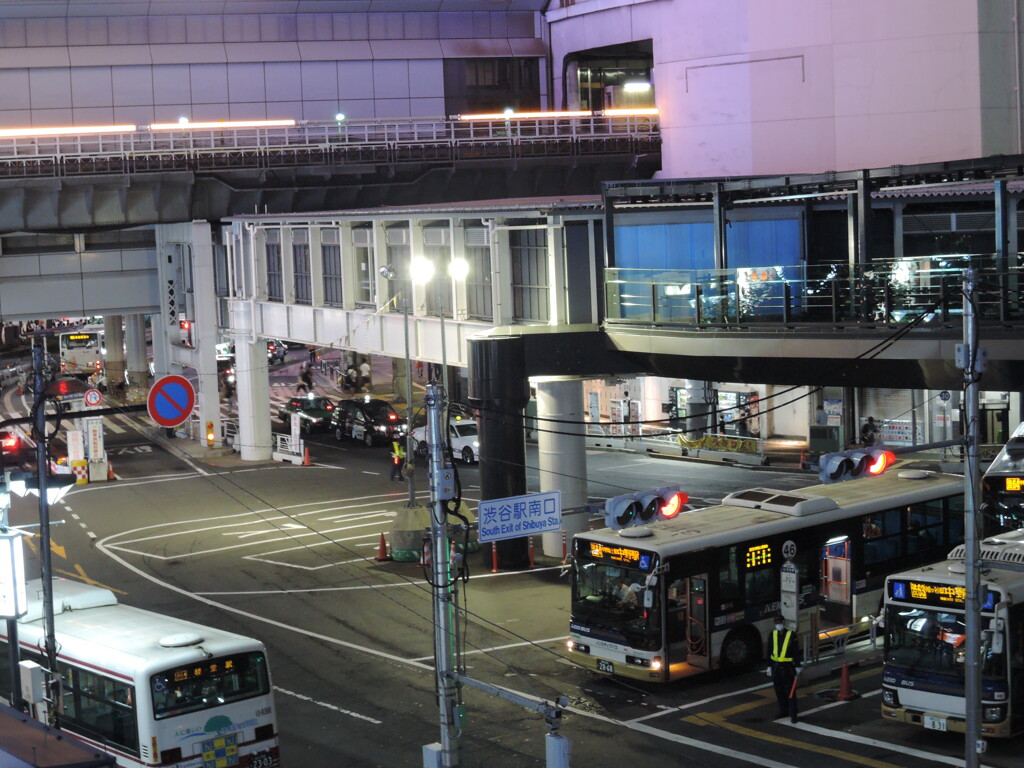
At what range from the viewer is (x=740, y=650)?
2378 cm

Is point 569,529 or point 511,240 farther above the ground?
point 511,240

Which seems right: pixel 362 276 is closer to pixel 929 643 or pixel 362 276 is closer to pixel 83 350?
pixel 929 643

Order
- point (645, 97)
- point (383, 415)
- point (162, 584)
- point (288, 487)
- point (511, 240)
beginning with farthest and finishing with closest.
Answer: point (645, 97), point (383, 415), point (288, 487), point (511, 240), point (162, 584)

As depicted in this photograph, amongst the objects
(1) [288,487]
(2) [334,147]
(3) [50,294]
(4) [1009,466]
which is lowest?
(1) [288,487]

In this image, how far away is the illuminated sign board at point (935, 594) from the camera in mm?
19969

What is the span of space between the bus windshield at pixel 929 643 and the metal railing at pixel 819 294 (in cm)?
583

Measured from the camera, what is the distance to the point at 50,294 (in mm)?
58250

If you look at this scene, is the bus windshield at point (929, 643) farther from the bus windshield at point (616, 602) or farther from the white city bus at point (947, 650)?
the bus windshield at point (616, 602)

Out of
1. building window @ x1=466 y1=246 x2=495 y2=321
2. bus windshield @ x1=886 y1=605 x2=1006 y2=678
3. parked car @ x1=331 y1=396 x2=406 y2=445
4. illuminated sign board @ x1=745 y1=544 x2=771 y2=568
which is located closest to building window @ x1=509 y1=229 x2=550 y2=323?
building window @ x1=466 y1=246 x2=495 y2=321

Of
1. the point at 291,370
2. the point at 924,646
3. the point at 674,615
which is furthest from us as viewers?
the point at 291,370

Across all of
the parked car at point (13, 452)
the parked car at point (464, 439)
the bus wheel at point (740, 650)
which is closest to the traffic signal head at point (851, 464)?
the bus wheel at point (740, 650)

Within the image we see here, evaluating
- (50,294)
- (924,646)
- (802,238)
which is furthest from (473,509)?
(50,294)

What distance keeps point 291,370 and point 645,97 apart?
29481mm

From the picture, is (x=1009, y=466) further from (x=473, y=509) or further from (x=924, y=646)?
(x=473, y=509)
